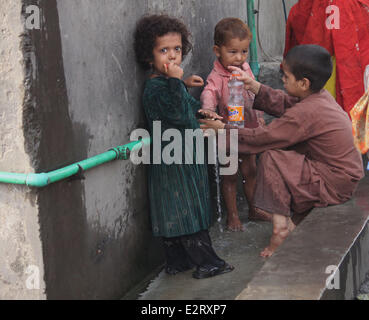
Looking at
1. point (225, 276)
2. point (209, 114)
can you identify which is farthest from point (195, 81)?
A: point (225, 276)

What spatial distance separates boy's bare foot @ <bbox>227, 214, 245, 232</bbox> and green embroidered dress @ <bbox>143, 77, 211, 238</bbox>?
82 cm

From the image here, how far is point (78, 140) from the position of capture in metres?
2.54

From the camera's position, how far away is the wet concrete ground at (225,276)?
305cm

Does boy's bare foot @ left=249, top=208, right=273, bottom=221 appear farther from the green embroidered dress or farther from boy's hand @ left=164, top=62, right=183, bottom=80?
boy's hand @ left=164, top=62, right=183, bottom=80

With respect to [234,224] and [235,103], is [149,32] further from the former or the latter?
[234,224]

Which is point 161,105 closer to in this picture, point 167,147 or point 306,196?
point 167,147

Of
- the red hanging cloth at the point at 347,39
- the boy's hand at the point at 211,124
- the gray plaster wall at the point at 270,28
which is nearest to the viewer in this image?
the boy's hand at the point at 211,124

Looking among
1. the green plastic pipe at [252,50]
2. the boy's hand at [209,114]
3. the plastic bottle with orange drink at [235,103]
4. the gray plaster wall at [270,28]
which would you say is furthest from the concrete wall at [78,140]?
the gray plaster wall at [270,28]

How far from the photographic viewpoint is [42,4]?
2230 millimetres

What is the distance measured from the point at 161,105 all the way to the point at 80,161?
2.30ft

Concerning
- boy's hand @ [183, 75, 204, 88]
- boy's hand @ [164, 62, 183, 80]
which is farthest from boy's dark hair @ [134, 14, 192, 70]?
boy's hand @ [183, 75, 204, 88]

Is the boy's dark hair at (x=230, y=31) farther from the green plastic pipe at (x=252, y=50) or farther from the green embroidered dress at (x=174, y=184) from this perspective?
the green plastic pipe at (x=252, y=50)

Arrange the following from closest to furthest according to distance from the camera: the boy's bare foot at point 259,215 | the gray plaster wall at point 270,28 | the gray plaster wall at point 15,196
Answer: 1. the gray plaster wall at point 15,196
2. the boy's bare foot at point 259,215
3. the gray plaster wall at point 270,28

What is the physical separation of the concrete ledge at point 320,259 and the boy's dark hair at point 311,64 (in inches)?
32.0
